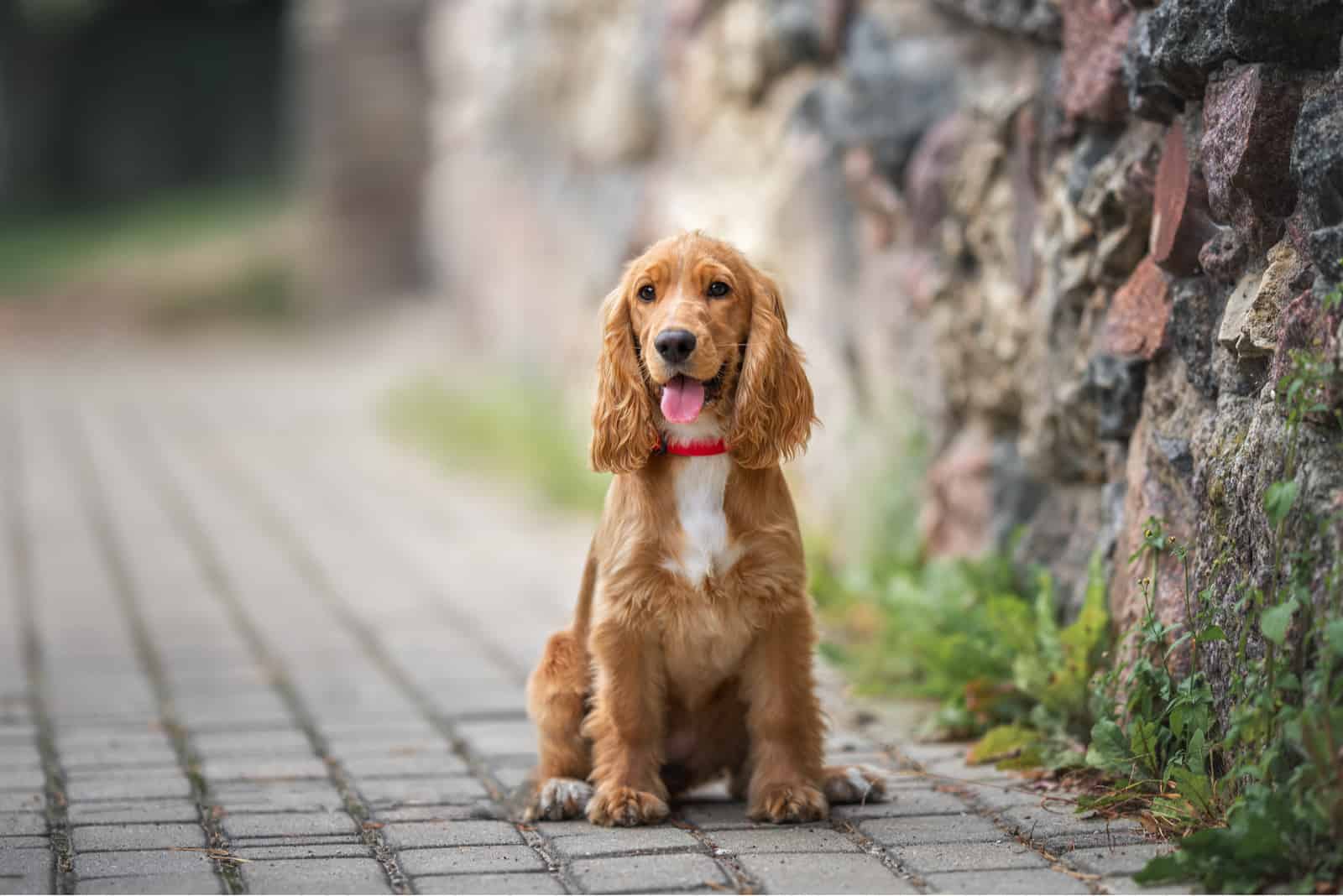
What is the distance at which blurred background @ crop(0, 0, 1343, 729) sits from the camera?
142 inches

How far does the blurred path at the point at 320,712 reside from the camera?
345 cm

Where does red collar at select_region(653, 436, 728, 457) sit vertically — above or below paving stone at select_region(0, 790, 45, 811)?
above

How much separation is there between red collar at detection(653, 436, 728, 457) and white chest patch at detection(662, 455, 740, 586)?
11 mm

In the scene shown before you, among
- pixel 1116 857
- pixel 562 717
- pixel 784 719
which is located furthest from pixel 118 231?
pixel 1116 857

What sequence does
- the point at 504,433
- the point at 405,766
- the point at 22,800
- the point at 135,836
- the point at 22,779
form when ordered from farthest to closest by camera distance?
the point at 504,433, the point at 405,766, the point at 22,779, the point at 22,800, the point at 135,836

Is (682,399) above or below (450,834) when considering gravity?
above

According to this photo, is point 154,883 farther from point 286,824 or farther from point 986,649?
point 986,649

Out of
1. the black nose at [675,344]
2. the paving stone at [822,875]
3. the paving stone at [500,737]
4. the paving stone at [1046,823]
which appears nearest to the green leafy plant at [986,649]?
the paving stone at [1046,823]

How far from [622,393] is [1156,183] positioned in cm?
153

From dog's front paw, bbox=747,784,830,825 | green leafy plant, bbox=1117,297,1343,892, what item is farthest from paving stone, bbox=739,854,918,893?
green leafy plant, bbox=1117,297,1343,892

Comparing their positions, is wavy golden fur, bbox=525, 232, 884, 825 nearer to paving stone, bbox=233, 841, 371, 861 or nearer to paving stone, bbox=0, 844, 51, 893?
paving stone, bbox=233, 841, 371, 861

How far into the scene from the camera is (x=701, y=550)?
3.74 m

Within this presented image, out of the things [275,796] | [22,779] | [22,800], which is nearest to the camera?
[22,800]

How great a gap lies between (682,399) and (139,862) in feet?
5.07
